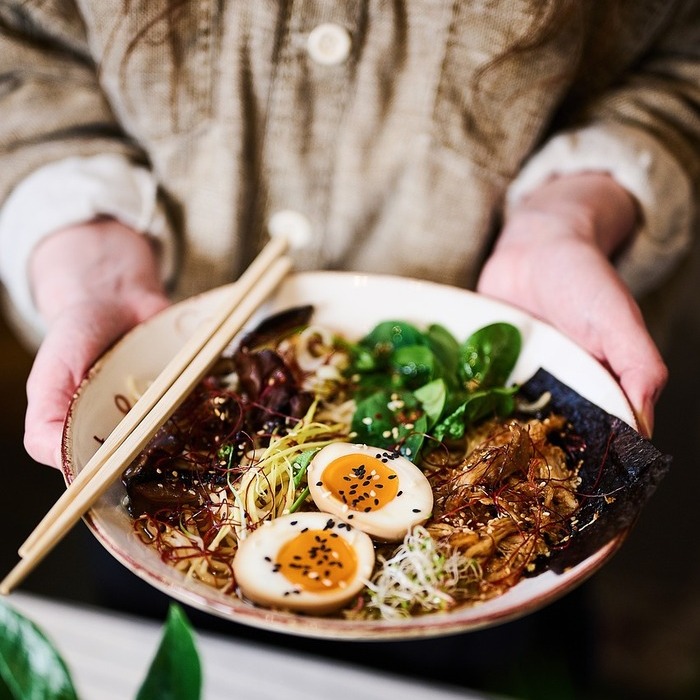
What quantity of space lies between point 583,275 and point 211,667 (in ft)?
4.02

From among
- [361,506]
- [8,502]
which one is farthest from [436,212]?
[8,502]

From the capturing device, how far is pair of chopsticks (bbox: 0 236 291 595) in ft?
3.07

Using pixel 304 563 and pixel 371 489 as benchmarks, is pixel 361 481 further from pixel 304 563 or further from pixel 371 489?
pixel 304 563

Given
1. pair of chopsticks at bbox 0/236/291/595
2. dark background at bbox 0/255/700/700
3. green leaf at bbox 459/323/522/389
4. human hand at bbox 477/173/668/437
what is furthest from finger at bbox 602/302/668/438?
dark background at bbox 0/255/700/700

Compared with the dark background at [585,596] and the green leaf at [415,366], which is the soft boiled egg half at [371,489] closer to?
the green leaf at [415,366]

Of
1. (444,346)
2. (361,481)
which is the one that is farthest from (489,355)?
(361,481)

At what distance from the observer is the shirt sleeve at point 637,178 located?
162 cm

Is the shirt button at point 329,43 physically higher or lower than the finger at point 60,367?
higher

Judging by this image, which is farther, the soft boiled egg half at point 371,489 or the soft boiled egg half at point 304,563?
the soft boiled egg half at point 371,489

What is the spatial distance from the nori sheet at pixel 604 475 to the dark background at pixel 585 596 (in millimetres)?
808

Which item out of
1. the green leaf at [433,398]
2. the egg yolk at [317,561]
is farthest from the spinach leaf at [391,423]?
the egg yolk at [317,561]

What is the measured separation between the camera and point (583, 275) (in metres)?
1.34

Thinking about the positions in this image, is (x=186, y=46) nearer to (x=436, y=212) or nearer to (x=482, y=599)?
(x=436, y=212)

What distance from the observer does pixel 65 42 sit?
60.3 inches
